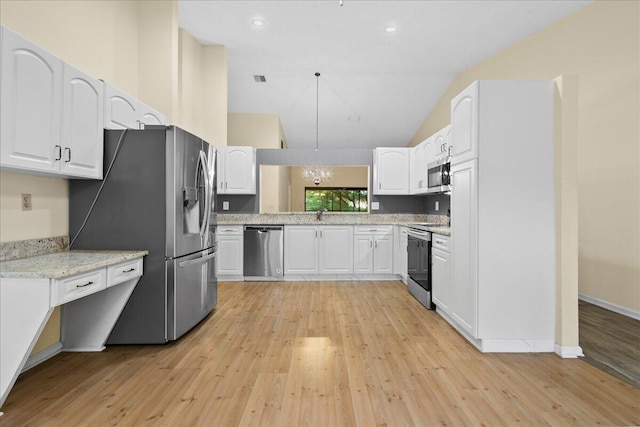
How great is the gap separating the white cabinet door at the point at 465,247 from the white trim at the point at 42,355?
3.27 metres

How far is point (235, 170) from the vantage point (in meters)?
5.57

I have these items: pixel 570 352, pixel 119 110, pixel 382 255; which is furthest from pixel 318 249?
pixel 570 352

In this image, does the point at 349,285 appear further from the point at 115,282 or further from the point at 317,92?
the point at 317,92

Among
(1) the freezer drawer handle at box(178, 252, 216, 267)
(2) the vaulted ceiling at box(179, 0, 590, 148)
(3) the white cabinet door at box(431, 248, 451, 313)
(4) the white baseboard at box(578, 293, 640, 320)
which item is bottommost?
(4) the white baseboard at box(578, 293, 640, 320)

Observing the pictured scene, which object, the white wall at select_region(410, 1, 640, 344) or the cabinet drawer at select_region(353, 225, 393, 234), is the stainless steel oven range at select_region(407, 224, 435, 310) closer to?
the cabinet drawer at select_region(353, 225, 393, 234)

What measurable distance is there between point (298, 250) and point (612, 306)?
3.92 m

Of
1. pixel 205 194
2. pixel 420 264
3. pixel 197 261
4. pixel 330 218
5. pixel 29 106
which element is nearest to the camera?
pixel 29 106

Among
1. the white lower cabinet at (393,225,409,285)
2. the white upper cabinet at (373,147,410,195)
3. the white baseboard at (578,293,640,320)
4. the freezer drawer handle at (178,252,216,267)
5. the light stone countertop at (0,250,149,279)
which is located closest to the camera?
the light stone countertop at (0,250,149,279)

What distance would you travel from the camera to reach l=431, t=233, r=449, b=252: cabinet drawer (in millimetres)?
3325

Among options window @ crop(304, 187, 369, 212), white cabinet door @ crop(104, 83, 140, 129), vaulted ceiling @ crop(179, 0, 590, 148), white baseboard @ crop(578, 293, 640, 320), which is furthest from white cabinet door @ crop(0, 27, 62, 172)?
window @ crop(304, 187, 369, 212)

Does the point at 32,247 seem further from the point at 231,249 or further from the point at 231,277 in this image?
the point at 231,277

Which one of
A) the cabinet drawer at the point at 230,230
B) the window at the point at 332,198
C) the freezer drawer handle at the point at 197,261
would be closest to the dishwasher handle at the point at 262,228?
the cabinet drawer at the point at 230,230

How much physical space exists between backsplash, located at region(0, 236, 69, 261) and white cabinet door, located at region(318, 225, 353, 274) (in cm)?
337

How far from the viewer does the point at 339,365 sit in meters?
2.43
